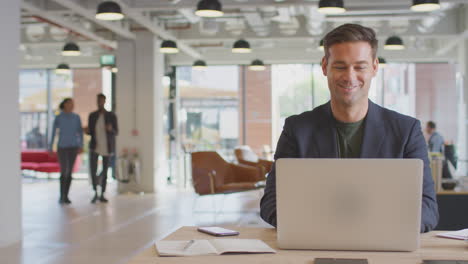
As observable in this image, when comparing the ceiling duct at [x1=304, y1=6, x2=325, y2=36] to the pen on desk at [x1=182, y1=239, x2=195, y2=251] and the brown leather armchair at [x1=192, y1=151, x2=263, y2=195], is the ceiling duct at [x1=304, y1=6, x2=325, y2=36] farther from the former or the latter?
the pen on desk at [x1=182, y1=239, x2=195, y2=251]

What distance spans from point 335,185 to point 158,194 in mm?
10746

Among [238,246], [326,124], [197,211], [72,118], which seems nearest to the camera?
[238,246]

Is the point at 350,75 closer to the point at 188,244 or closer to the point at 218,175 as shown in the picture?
the point at 188,244

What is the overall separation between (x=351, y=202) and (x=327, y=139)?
615 millimetres

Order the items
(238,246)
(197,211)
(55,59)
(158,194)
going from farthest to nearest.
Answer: (55,59), (158,194), (197,211), (238,246)

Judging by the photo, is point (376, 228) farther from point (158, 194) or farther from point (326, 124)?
point (158, 194)

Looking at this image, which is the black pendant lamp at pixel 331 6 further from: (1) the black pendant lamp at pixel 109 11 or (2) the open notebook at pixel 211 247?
(2) the open notebook at pixel 211 247

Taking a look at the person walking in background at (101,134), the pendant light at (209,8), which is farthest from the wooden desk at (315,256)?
the person walking in background at (101,134)

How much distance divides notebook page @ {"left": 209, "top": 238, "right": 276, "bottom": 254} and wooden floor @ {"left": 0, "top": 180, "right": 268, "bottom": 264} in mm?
3872

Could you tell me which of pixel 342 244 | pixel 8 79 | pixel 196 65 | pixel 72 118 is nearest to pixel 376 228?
pixel 342 244

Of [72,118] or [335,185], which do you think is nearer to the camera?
[335,185]

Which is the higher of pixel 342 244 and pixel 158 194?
pixel 342 244

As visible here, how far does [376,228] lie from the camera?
1.79 meters

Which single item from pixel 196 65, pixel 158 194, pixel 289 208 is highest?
pixel 196 65
